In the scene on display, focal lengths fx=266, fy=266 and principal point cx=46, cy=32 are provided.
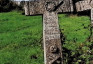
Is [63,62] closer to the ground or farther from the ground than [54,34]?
closer to the ground

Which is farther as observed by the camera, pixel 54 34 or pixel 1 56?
pixel 1 56

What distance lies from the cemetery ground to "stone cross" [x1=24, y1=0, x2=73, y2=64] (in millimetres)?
687

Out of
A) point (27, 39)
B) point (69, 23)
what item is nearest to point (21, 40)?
point (27, 39)

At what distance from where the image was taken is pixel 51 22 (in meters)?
5.74

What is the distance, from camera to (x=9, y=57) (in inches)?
366

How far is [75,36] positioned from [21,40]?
7.97 feet

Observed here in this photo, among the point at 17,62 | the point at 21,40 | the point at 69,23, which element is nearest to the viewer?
Answer: the point at 17,62

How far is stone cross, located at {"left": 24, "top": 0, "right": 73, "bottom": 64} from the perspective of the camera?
224 inches

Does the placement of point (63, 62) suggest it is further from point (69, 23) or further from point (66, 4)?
point (69, 23)

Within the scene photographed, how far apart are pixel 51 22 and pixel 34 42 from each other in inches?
221

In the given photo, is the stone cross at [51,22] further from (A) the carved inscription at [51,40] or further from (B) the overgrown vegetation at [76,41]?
(B) the overgrown vegetation at [76,41]

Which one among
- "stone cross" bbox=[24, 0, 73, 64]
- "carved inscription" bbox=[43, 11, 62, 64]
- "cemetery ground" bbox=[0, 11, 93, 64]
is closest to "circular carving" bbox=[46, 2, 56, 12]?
"stone cross" bbox=[24, 0, 73, 64]

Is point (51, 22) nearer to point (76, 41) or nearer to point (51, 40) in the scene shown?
point (51, 40)

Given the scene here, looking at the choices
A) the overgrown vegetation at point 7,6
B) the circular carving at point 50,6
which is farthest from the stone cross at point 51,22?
the overgrown vegetation at point 7,6
